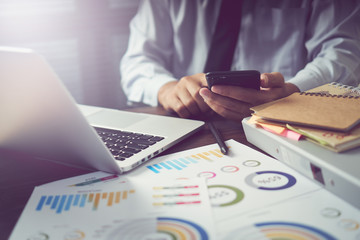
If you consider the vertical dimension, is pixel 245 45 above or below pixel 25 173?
above

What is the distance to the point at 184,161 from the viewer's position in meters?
0.61

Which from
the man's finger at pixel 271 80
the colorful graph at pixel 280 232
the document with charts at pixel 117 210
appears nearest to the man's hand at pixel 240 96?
the man's finger at pixel 271 80

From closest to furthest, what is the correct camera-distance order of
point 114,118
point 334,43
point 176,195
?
point 176,195
point 114,118
point 334,43

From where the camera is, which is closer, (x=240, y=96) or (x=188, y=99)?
(x=240, y=96)

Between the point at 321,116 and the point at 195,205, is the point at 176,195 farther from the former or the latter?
the point at 321,116

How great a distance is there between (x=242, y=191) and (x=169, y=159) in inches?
6.8

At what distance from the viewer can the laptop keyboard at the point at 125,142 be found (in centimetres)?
63

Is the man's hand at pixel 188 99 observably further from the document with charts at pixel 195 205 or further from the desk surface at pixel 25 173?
the document with charts at pixel 195 205

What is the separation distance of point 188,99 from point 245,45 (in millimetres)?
543

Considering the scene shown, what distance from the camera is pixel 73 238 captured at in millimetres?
415

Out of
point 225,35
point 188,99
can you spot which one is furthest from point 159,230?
point 225,35

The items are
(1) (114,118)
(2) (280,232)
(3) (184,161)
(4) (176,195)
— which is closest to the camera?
(2) (280,232)

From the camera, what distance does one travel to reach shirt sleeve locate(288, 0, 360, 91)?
1.04 meters

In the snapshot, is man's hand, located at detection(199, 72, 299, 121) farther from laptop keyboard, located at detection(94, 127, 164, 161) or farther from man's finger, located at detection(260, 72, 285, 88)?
laptop keyboard, located at detection(94, 127, 164, 161)
